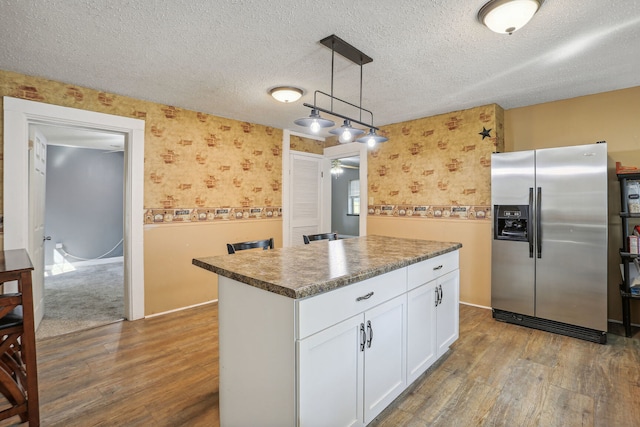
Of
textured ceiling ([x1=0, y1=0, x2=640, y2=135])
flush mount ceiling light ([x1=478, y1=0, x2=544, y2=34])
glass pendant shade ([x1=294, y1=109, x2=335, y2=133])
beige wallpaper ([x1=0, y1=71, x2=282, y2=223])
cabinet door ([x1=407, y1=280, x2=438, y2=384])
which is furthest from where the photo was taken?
beige wallpaper ([x1=0, y1=71, x2=282, y2=223])

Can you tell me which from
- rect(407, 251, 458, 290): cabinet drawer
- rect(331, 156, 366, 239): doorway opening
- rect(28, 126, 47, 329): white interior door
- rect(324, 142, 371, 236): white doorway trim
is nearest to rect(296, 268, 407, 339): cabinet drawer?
rect(407, 251, 458, 290): cabinet drawer

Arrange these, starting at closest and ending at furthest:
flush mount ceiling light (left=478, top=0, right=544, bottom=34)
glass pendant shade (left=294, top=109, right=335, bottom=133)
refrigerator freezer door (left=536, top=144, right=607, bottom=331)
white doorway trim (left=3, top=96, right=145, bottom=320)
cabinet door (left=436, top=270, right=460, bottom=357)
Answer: flush mount ceiling light (left=478, top=0, right=544, bottom=34), glass pendant shade (left=294, top=109, right=335, bottom=133), cabinet door (left=436, top=270, right=460, bottom=357), white doorway trim (left=3, top=96, right=145, bottom=320), refrigerator freezer door (left=536, top=144, right=607, bottom=331)

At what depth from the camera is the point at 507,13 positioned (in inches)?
69.6

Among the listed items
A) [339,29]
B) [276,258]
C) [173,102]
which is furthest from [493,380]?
[173,102]

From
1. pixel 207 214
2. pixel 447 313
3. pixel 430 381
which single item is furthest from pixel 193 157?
pixel 430 381

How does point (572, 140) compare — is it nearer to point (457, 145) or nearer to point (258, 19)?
point (457, 145)

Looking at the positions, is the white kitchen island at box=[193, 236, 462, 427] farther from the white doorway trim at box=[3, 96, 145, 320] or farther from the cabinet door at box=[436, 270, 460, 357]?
the white doorway trim at box=[3, 96, 145, 320]

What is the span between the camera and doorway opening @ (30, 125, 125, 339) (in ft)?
16.3

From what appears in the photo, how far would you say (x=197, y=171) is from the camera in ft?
12.3

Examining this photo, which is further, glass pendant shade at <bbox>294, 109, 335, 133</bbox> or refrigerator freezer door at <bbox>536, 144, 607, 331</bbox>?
refrigerator freezer door at <bbox>536, 144, 607, 331</bbox>

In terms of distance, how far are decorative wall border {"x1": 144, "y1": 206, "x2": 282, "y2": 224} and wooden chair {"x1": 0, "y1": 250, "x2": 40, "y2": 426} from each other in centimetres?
171

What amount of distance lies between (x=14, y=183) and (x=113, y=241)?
434 centimetres

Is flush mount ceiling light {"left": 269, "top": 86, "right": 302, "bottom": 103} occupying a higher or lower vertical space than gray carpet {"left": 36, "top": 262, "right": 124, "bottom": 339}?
higher

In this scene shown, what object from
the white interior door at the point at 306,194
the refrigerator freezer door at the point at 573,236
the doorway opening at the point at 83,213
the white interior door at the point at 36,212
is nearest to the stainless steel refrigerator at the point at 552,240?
the refrigerator freezer door at the point at 573,236
